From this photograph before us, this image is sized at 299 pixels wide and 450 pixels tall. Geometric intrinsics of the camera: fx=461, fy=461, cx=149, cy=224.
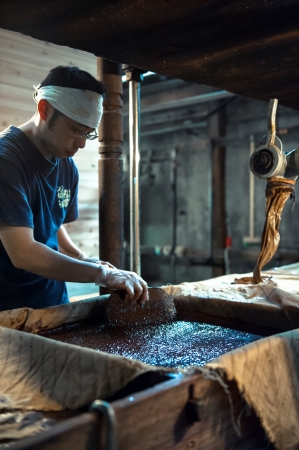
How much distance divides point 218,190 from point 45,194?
552 centimetres

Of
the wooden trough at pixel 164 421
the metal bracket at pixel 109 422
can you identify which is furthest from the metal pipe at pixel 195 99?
the metal bracket at pixel 109 422

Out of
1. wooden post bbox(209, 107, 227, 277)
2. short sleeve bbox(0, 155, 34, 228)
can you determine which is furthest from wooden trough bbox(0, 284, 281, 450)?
wooden post bbox(209, 107, 227, 277)

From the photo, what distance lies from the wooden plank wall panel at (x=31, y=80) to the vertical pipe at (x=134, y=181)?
156 cm

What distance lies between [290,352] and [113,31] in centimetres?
120

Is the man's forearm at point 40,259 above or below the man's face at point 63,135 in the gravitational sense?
below

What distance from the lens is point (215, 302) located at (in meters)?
1.96

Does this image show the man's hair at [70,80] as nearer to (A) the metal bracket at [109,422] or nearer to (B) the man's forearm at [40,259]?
(B) the man's forearm at [40,259]

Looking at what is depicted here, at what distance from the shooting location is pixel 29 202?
2074mm

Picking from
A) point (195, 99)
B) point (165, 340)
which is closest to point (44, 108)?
point (165, 340)

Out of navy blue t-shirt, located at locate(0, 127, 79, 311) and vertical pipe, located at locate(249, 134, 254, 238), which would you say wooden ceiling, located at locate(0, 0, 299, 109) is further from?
vertical pipe, located at locate(249, 134, 254, 238)

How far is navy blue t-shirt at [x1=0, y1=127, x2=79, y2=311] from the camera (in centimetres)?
188

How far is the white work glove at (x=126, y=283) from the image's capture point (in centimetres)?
181

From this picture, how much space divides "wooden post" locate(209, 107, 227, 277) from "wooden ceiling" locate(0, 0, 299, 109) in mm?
5299

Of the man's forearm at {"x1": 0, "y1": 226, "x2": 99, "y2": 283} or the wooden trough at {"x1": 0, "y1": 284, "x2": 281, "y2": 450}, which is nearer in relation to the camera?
the wooden trough at {"x1": 0, "y1": 284, "x2": 281, "y2": 450}
